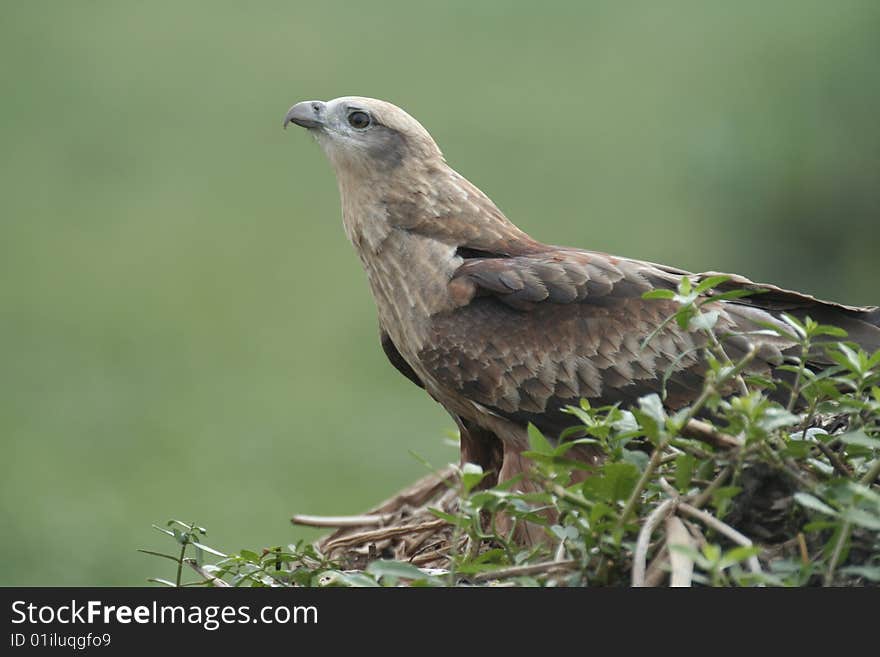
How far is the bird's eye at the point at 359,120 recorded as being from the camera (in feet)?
15.5

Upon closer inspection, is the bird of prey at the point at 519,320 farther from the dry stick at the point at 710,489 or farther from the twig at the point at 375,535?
the dry stick at the point at 710,489

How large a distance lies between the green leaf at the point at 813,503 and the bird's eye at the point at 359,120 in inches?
115

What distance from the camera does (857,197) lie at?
9914 mm

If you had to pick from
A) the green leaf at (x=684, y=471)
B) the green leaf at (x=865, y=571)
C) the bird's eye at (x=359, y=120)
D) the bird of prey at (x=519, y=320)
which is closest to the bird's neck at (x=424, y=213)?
the bird of prey at (x=519, y=320)

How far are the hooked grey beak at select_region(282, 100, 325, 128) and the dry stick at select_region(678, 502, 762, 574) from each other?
9.34 ft

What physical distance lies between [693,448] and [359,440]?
29.4ft

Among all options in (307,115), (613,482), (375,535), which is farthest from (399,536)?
(613,482)

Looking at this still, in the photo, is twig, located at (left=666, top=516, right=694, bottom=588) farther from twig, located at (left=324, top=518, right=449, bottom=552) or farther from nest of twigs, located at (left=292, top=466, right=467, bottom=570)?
twig, located at (left=324, top=518, right=449, bottom=552)

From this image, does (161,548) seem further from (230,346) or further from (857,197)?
(857,197)

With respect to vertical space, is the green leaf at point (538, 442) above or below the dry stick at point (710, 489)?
above

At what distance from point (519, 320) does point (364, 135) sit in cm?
91

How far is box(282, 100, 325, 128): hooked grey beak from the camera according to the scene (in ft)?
15.5

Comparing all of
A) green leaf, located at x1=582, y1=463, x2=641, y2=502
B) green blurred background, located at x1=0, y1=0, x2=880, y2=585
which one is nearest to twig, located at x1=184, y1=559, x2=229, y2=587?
green leaf, located at x1=582, y1=463, x2=641, y2=502
